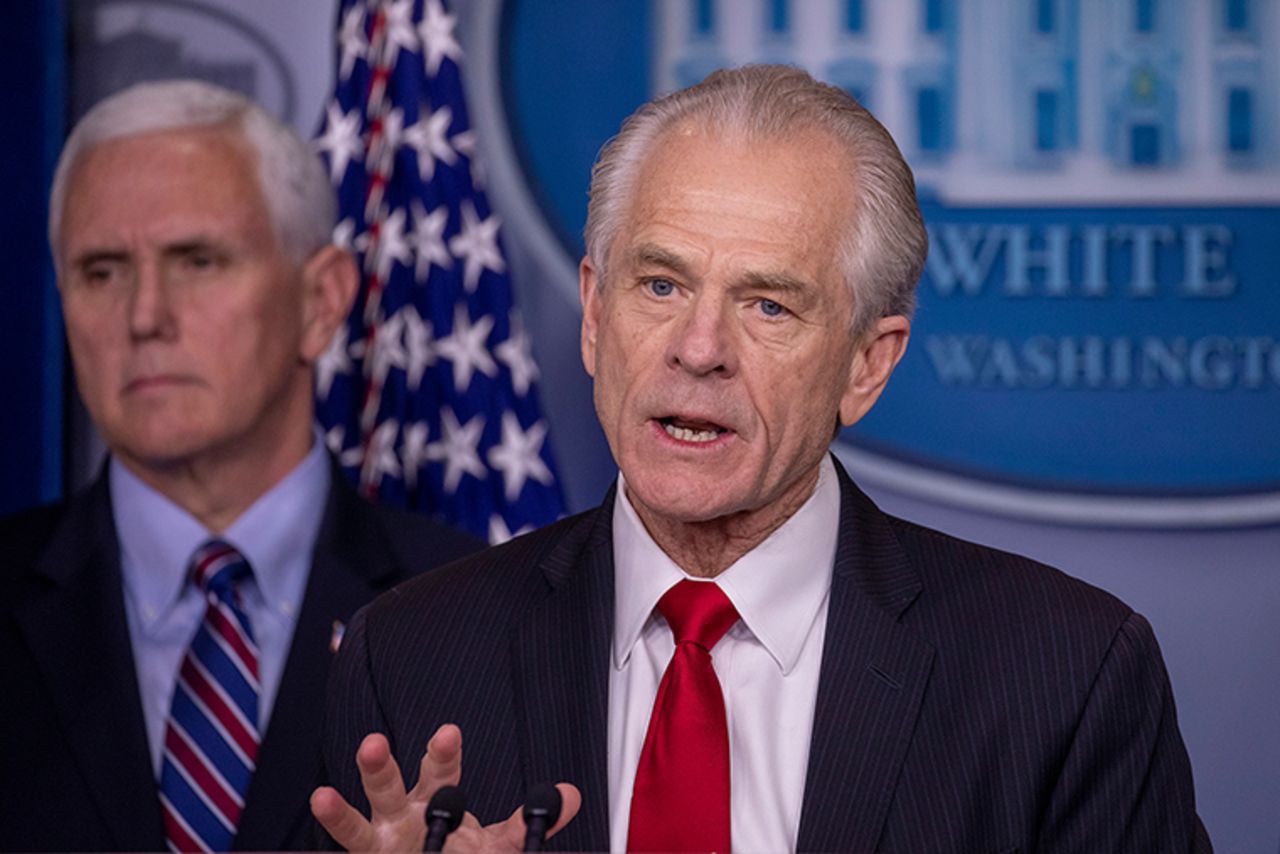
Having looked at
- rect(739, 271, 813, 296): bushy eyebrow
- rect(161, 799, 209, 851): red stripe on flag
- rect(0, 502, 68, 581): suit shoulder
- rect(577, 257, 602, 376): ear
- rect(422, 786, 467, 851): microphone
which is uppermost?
rect(739, 271, 813, 296): bushy eyebrow

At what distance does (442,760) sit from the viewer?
1.73 m

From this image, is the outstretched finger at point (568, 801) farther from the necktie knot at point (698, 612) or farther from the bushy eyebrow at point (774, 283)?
the bushy eyebrow at point (774, 283)

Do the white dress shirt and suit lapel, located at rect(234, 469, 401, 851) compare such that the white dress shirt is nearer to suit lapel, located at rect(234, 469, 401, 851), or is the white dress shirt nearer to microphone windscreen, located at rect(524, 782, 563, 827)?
microphone windscreen, located at rect(524, 782, 563, 827)

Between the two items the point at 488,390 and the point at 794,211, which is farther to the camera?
the point at 488,390

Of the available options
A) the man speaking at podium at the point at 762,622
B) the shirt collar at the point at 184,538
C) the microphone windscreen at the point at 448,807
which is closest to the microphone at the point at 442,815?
the microphone windscreen at the point at 448,807

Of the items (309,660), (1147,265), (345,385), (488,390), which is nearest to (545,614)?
(309,660)

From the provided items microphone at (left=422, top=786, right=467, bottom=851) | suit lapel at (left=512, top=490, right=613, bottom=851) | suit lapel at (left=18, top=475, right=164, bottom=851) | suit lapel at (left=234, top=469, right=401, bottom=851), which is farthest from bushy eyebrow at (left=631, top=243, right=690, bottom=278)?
suit lapel at (left=18, top=475, right=164, bottom=851)

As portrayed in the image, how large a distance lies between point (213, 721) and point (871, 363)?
4.83 feet

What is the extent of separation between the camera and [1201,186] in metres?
3.75

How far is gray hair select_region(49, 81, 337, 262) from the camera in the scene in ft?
10.8

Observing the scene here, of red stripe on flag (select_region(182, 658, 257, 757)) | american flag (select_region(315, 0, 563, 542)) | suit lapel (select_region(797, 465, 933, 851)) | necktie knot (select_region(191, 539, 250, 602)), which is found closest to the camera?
suit lapel (select_region(797, 465, 933, 851))

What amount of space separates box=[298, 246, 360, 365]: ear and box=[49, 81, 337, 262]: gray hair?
0.04 meters

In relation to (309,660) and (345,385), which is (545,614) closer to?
(309,660)

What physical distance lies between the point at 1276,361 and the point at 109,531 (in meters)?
2.52
